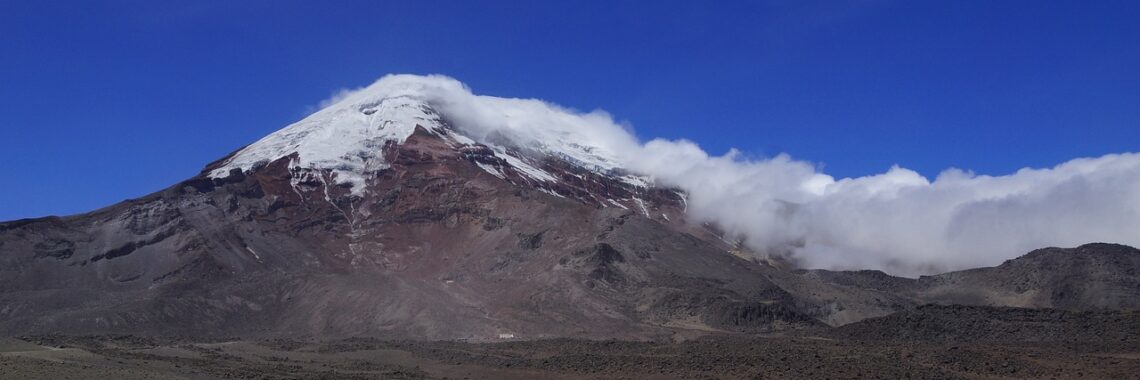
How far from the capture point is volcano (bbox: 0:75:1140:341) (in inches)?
5458

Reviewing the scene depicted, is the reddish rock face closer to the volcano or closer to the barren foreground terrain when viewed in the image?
the volcano

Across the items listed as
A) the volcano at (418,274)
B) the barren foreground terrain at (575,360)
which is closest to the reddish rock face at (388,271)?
the volcano at (418,274)

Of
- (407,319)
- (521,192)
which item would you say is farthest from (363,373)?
(521,192)

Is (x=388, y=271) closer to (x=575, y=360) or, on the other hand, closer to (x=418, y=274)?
(x=418, y=274)

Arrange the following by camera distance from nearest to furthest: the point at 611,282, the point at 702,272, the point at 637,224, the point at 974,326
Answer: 1. the point at 974,326
2. the point at 611,282
3. the point at 702,272
4. the point at 637,224

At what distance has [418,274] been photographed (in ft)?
553

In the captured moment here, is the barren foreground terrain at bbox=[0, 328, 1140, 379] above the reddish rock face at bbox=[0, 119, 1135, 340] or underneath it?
underneath

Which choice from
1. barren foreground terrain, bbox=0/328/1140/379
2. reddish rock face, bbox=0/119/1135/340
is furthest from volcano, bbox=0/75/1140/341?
barren foreground terrain, bbox=0/328/1140/379

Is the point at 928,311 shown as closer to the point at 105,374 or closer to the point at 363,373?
the point at 363,373

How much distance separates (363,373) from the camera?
9200 cm

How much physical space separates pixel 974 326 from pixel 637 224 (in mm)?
74363

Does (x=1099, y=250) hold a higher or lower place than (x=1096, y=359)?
higher

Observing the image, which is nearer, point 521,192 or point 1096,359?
point 1096,359

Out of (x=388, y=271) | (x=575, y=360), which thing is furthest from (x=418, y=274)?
(x=575, y=360)
